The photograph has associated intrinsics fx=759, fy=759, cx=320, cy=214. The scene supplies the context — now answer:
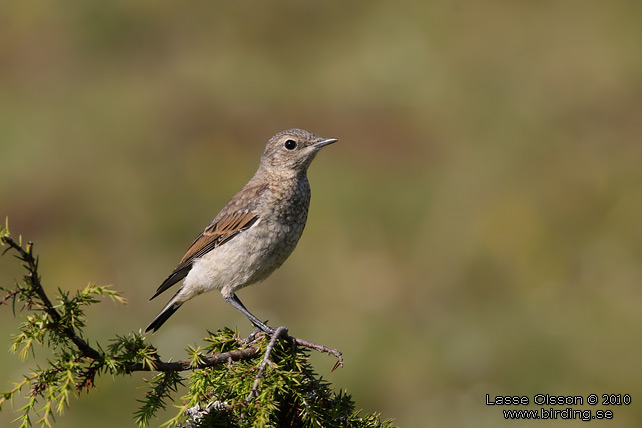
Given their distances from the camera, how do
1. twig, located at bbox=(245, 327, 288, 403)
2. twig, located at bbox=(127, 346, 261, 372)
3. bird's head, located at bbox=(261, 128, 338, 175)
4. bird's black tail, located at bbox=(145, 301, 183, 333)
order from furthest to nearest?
bird's head, located at bbox=(261, 128, 338, 175)
bird's black tail, located at bbox=(145, 301, 183, 333)
twig, located at bbox=(245, 327, 288, 403)
twig, located at bbox=(127, 346, 261, 372)

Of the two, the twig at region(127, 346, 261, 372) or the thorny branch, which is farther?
the twig at region(127, 346, 261, 372)

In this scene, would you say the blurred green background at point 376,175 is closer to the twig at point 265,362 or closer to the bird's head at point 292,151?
the bird's head at point 292,151

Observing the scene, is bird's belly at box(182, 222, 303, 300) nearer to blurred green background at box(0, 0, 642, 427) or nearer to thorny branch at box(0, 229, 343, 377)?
thorny branch at box(0, 229, 343, 377)

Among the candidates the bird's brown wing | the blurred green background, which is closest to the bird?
the bird's brown wing

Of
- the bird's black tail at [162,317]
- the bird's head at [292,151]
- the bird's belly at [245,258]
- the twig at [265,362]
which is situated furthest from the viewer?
the bird's head at [292,151]

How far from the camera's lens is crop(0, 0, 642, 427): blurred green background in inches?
391

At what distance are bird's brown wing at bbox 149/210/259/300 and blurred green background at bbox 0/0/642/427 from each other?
7.05ft

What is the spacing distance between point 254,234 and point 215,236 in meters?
0.50

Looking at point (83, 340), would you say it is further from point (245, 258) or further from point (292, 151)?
point (292, 151)

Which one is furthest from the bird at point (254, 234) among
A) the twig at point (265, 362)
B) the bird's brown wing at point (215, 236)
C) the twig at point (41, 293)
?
the twig at point (41, 293)

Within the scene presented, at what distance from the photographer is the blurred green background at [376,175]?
9.93m

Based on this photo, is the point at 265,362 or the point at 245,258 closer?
the point at 265,362

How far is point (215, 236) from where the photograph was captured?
6613 millimetres

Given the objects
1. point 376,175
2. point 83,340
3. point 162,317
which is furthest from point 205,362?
point 376,175
